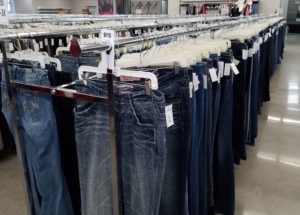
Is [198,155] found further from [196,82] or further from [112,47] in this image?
[112,47]

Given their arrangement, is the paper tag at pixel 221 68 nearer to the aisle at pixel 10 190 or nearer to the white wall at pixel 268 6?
the aisle at pixel 10 190

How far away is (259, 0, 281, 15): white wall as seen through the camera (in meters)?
10.0

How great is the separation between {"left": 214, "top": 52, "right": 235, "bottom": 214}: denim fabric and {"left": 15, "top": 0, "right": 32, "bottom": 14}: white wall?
1395 centimetres

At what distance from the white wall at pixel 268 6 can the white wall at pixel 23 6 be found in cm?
1038

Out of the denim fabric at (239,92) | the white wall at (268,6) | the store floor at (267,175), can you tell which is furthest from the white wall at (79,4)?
the denim fabric at (239,92)

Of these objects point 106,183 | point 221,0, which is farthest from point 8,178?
point 221,0

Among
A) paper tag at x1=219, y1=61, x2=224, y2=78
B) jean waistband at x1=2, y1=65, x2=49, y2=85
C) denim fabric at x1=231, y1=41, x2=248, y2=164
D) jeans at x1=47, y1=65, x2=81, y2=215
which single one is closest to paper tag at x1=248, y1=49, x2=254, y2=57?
denim fabric at x1=231, y1=41, x2=248, y2=164

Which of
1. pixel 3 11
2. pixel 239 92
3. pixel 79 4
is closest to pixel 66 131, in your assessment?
pixel 3 11

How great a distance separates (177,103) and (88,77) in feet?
1.35

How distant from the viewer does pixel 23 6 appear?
13664 mm

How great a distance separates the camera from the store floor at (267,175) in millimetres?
2357

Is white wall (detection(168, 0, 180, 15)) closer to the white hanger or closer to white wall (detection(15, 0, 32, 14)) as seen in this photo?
white wall (detection(15, 0, 32, 14))

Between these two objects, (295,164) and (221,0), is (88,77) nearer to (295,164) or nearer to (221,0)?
(295,164)

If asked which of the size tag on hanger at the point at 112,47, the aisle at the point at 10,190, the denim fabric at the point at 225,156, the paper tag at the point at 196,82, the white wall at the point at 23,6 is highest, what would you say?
the white wall at the point at 23,6
